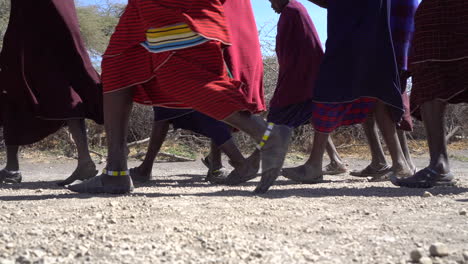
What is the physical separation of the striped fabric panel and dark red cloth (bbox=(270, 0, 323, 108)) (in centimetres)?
155

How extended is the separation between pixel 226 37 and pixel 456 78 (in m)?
1.50

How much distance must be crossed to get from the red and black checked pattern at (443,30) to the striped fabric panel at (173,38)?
1.48 meters

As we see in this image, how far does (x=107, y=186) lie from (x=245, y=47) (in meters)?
1.53

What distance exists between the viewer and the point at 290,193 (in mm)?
3568

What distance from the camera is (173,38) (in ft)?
10.5

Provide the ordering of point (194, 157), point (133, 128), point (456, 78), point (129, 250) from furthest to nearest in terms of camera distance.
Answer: point (133, 128), point (194, 157), point (456, 78), point (129, 250)

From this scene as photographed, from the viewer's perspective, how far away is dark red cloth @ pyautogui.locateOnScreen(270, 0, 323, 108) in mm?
4586

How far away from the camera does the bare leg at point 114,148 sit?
11.4 ft

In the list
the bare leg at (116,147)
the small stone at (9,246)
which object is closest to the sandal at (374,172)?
the bare leg at (116,147)

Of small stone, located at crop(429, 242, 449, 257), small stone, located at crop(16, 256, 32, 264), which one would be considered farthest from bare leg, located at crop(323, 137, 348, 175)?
small stone, located at crop(16, 256, 32, 264)

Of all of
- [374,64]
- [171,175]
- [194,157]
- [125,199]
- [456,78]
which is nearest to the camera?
[125,199]

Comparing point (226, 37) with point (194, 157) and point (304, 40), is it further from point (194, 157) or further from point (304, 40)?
point (194, 157)

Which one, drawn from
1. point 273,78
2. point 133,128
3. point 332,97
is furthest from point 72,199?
point 273,78

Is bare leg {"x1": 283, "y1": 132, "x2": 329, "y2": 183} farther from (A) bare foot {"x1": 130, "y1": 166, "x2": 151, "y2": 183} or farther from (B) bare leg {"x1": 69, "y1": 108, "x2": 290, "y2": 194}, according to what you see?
(A) bare foot {"x1": 130, "y1": 166, "x2": 151, "y2": 183}
